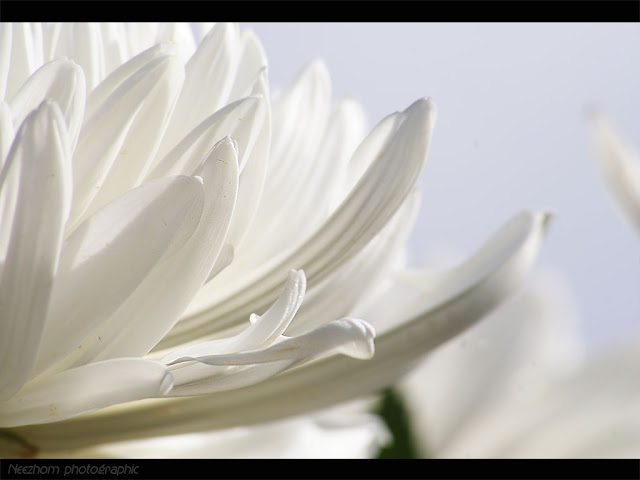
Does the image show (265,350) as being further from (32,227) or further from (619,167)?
(619,167)

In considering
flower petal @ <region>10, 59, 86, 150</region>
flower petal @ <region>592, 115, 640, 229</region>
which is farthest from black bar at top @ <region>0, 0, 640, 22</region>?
flower petal @ <region>10, 59, 86, 150</region>

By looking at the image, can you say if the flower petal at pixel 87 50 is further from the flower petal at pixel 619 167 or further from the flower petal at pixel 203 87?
the flower petal at pixel 619 167

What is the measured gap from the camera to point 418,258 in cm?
43

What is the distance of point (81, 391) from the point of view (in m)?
0.16

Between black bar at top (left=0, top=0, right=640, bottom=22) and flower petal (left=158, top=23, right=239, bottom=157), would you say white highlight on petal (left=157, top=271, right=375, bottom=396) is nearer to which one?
flower petal (left=158, top=23, right=239, bottom=157)

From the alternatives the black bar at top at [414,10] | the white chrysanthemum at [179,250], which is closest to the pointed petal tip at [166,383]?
the white chrysanthemum at [179,250]

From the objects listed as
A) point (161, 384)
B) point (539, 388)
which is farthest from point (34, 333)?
point (539, 388)

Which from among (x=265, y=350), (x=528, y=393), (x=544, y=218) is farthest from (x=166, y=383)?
(x=528, y=393)

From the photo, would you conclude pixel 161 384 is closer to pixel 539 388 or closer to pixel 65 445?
pixel 65 445

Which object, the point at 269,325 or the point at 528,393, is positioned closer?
the point at 269,325

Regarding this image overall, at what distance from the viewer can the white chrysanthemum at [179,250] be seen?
0.15 m

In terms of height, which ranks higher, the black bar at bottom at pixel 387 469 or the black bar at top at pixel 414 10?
the black bar at top at pixel 414 10

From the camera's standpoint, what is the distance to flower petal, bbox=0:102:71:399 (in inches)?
5.6

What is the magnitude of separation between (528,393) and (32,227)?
27 cm
